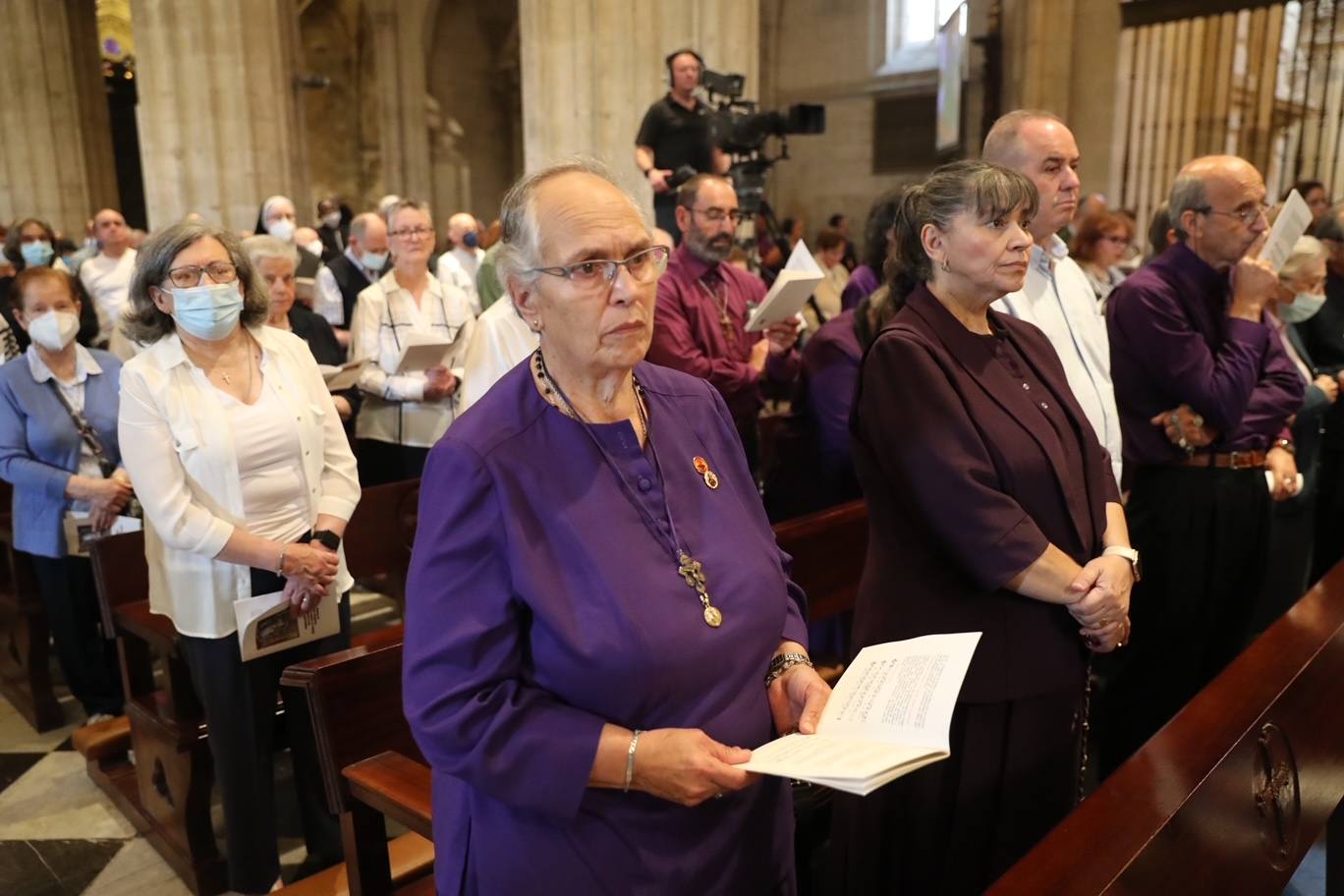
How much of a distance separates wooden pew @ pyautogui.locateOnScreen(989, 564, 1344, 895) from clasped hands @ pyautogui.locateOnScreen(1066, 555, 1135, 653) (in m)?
0.19

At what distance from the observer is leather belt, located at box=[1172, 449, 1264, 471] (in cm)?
284

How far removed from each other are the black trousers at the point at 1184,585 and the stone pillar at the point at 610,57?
4.94m

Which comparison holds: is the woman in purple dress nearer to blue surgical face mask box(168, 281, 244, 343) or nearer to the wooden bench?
the wooden bench

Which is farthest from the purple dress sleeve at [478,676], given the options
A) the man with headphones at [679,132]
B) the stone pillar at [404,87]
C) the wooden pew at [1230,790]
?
the stone pillar at [404,87]

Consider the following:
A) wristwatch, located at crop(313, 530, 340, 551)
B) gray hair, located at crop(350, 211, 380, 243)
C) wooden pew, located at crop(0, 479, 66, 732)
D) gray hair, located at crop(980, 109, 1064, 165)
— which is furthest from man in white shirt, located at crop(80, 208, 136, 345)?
gray hair, located at crop(980, 109, 1064, 165)

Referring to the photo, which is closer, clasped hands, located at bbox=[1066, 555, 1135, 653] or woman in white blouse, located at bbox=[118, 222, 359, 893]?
clasped hands, located at bbox=[1066, 555, 1135, 653]

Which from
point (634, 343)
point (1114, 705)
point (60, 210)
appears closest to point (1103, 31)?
point (1114, 705)

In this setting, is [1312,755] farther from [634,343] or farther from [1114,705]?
[634,343]

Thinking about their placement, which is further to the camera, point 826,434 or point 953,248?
point 826,434

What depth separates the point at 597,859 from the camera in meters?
1.27

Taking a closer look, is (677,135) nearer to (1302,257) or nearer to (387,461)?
(387,461)

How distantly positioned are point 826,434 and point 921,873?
65.0 inches

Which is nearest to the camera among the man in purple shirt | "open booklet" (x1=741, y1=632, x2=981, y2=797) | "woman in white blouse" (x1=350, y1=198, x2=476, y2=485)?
"open booklet" (x1=741, y1=632, x2=981, y2=797)

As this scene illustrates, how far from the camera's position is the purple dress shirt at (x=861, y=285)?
3748 millimetres
